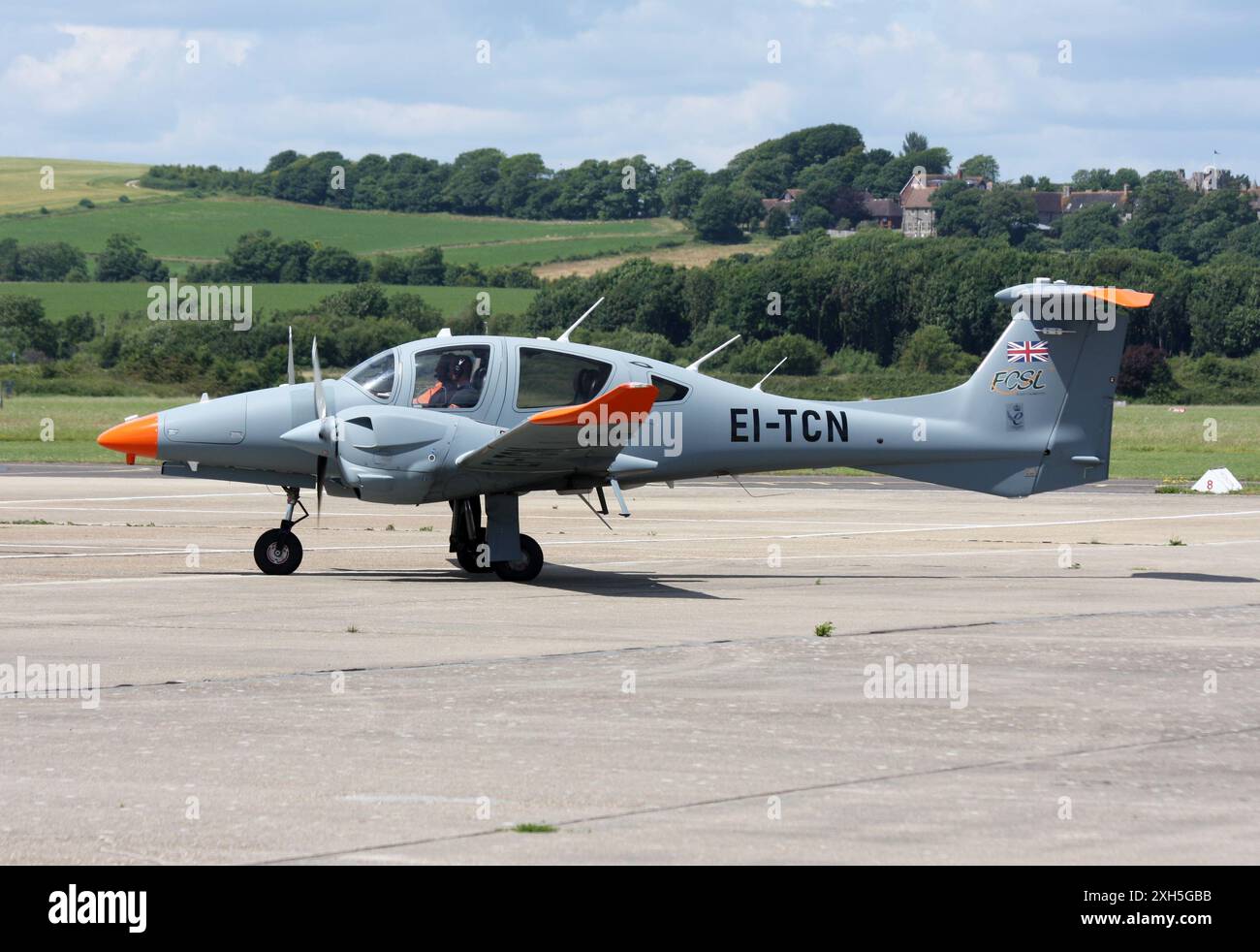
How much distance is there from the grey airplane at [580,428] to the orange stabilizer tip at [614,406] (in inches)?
0.8

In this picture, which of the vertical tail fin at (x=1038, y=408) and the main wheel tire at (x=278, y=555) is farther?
the vertical tail fin at (x=1038, y=408)

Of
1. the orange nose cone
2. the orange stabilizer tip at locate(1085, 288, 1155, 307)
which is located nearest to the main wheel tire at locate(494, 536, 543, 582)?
the orange nose cone

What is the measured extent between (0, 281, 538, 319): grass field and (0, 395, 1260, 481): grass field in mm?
16363

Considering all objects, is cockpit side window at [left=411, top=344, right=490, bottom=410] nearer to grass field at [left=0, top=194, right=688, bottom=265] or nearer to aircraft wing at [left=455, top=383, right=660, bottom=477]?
aircraft wing at [left=455, top=383, right=660, bottom=477]

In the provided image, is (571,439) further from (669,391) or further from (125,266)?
(125,266)

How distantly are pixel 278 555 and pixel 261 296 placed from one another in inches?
3026

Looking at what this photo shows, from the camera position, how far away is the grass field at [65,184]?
15512 centimetres

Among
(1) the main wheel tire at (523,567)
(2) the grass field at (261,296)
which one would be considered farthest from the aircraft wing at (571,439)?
(2) the grass field at (261,296)

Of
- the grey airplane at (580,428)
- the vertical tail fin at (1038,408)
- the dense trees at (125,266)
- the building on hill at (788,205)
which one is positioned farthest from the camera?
the building on hill at (788,205)

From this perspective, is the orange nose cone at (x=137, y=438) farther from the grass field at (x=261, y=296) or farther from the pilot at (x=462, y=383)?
the grass field at (x=261, y=296)

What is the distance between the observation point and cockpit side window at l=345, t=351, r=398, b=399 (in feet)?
54.6

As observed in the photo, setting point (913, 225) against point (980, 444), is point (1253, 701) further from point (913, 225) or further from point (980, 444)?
point (913, 225)
